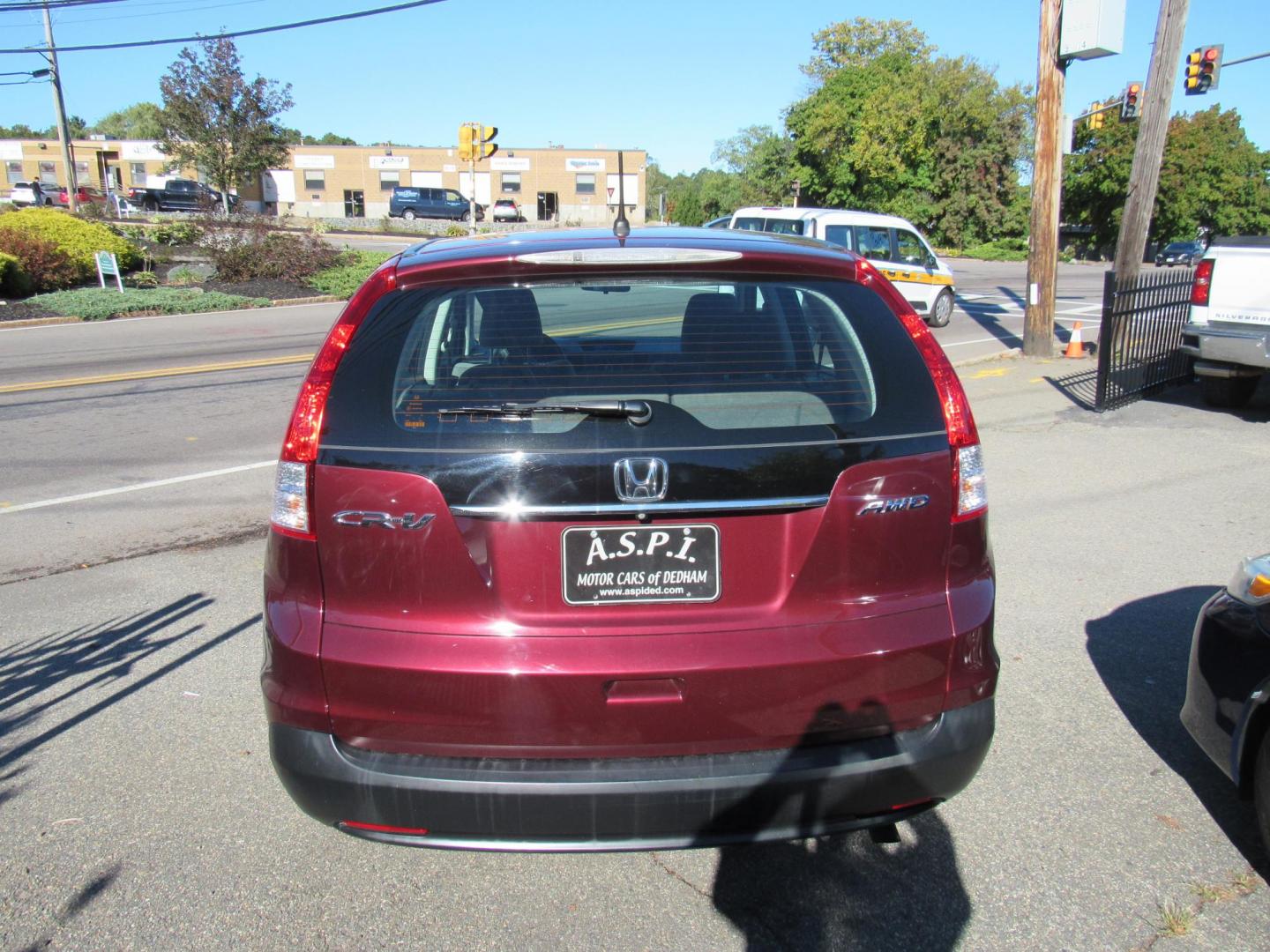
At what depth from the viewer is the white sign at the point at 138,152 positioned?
268 feet

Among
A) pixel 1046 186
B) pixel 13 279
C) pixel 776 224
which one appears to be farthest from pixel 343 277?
pixel 1046 186

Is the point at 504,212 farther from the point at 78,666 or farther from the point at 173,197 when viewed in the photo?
the point at 78,666

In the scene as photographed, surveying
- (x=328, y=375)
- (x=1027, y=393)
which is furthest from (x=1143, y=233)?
(x=328, y=375)

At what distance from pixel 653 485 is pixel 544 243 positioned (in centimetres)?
87

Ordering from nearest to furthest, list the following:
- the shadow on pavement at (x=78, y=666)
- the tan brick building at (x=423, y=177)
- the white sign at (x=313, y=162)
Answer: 1. the shadow on pavement at (x=78, y=666)
2. the tan brick building at (x=423, y=177)
3. the white sign at (x=313, y=162)

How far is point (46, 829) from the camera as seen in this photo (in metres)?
3.16

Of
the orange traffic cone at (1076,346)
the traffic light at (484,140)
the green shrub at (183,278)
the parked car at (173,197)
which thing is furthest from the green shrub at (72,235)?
the parked car at (173,197)

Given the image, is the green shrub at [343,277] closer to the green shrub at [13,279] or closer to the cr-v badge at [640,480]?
the green shrub at [13,279]

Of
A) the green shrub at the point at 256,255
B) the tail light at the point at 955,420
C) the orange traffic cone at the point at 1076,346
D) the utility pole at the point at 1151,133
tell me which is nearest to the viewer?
the tail light at the point at 955,420

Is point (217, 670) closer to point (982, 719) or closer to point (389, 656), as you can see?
point (389, 656)

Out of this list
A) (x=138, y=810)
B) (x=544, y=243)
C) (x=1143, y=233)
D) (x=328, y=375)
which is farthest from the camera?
(x=1143, y=233)

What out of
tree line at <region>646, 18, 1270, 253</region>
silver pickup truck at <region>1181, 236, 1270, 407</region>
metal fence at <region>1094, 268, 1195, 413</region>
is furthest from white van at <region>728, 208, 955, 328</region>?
tree line at <region>646, 18, 1270, 253</region>

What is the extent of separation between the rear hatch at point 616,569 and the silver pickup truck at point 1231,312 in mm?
8428

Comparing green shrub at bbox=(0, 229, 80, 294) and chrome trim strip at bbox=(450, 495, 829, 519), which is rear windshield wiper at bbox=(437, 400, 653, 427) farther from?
green shrub at bbox=(0, 229, 80, 294)
